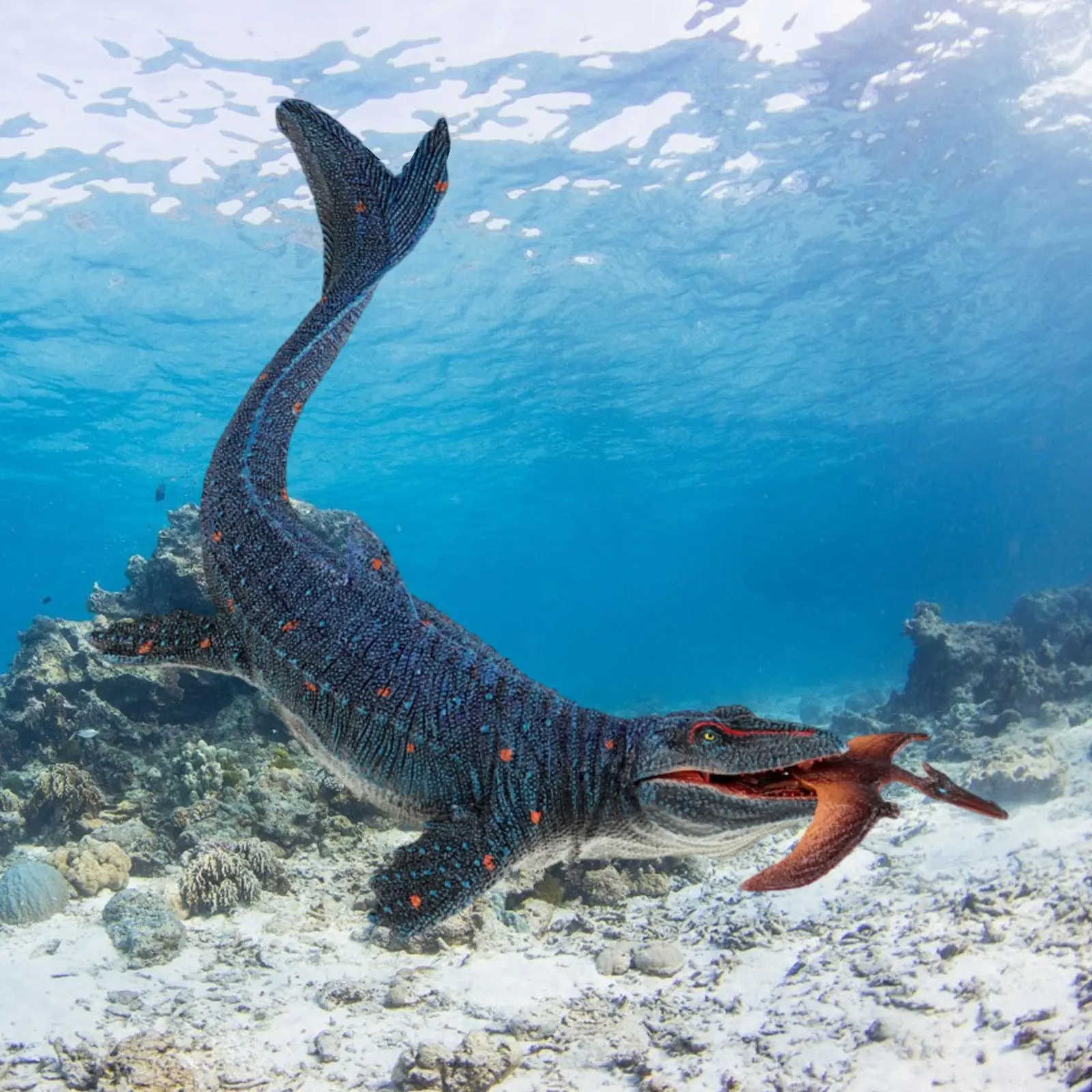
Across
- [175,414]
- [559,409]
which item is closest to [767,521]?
[559,409]

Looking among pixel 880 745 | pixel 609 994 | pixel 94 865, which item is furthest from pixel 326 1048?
pixel 880 745

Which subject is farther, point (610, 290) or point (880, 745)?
point (610, 290)

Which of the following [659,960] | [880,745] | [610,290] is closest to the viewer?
→ [880,745]

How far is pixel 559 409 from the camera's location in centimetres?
4016

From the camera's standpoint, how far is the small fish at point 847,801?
7.34 feet

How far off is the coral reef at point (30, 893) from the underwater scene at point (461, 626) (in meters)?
0.03

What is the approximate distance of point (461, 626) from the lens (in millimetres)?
4176

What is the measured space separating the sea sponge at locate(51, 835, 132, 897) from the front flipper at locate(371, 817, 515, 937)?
6.19m

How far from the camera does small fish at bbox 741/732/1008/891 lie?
88.1 inches

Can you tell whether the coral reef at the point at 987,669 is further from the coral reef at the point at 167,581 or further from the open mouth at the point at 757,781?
the coral reef at the point at 167,581

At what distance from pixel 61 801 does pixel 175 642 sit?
6.75 m

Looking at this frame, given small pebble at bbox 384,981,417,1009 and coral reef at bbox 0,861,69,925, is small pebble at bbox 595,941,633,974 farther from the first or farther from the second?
coral reef at bbox 0,861,69,925

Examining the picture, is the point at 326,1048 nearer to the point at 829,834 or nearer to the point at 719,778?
the point at 719,778

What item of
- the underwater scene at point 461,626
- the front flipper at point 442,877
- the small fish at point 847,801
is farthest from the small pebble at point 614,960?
→ the small fish at point 847,801
